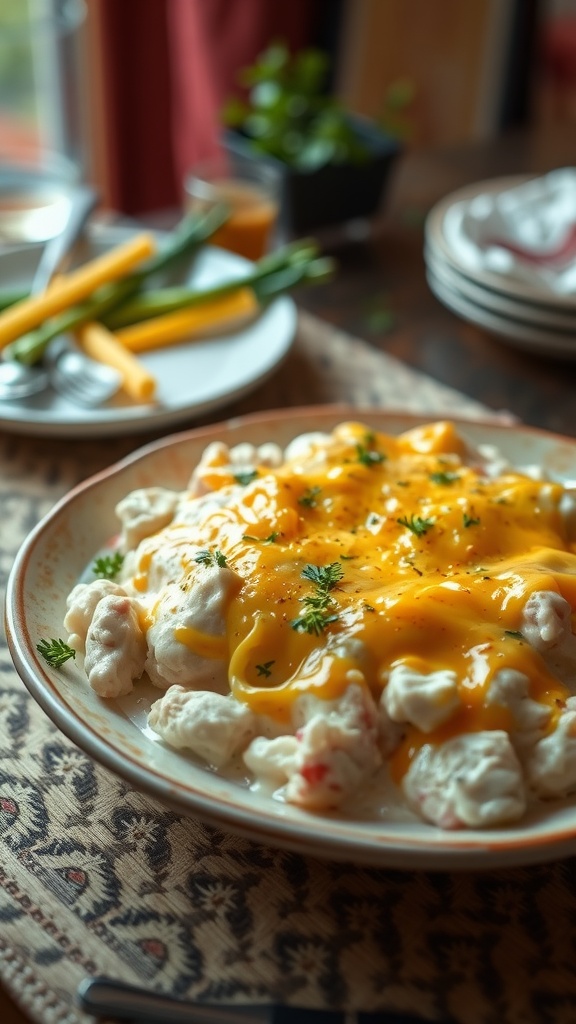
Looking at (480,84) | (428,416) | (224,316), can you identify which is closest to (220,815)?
(428,416)

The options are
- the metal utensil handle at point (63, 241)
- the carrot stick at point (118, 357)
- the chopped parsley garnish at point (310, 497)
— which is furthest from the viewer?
the metal utensil handle at point (63, 241)

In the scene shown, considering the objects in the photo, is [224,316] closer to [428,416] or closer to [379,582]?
[428,416]

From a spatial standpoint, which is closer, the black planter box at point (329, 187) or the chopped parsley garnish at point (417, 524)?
the chopped parsley garnish at point (417, 524)

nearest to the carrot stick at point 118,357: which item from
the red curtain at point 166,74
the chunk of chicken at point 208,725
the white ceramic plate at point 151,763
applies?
the white ceramic plate at point 151,763

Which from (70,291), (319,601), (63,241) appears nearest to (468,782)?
(319,601)

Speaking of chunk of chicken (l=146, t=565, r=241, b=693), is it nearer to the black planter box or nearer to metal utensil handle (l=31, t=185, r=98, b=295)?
metal utensil handle (l=31, t=185, r=98, b=295)

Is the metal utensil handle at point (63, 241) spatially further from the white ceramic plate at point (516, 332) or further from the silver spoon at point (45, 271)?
the white ceramic plate at point (516, 332)

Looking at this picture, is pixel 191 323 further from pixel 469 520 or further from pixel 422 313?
pixel 469 520
